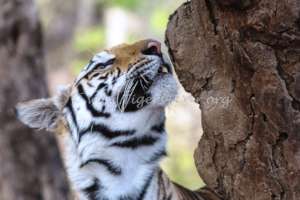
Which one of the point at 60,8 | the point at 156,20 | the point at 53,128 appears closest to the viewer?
the point at 53,128

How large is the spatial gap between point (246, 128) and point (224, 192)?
36 cm

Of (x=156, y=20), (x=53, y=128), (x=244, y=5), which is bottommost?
(x=156, y=20)

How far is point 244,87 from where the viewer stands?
2359 millimetres

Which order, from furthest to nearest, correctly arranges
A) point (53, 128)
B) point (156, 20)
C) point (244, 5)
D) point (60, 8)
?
point (60, 8), point (156, 20), point (53, 128), point (244, 5)

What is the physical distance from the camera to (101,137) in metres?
2.79

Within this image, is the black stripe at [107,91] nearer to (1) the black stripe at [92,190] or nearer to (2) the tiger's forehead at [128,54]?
(2) the tiger's forehead at [128,54]

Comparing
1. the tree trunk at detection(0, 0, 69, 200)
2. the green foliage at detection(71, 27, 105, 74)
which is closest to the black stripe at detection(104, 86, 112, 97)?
the tree trunk at detection(0, 0, 69, 200)

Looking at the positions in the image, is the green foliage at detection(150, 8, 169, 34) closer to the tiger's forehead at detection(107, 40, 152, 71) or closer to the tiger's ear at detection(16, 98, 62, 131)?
the tiger's ear at detection(16, 98, 62, 131)

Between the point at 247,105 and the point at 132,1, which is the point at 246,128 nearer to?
the point at 247,105

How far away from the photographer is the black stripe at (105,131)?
2.74 metres

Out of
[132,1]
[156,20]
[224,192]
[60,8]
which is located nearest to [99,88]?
[224,192]

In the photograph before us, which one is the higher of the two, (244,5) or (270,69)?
(244,5)

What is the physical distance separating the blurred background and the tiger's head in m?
5.42

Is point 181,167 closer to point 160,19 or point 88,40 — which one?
point 160,19
